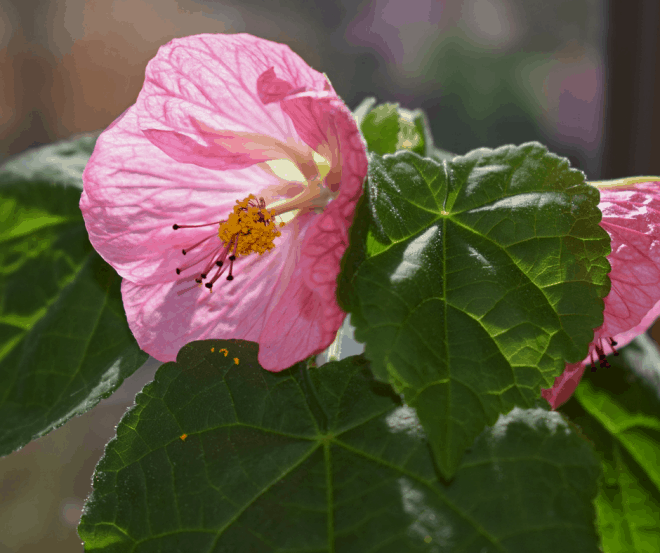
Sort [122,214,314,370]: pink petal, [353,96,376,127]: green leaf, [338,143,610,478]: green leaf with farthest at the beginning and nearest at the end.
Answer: [353,96,376,127]: green leaf → [122,214,314,370]: pink petal → [338,143,610,478]: green leaf

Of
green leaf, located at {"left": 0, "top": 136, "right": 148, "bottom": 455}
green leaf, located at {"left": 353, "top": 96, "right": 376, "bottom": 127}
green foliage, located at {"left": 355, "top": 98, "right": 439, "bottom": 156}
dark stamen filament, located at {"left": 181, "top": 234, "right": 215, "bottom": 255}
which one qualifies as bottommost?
green leaf, located at {"left": 0, "top": 136, "right": 148, "bottom": 455}

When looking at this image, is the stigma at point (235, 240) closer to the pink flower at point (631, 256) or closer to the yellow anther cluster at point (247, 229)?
the yellow anther cluster at point (247, 229)

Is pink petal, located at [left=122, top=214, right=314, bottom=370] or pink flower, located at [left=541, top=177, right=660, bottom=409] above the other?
pink flower, located at [left=541, top=177, right=660, bottom=409]

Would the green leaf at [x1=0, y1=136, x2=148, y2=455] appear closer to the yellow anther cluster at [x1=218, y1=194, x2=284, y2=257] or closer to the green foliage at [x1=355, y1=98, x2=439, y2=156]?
the yellow anther cluster at [x1=218, y1=194, x2=284, y2=257]

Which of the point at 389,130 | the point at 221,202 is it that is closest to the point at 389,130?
the point at 389,130

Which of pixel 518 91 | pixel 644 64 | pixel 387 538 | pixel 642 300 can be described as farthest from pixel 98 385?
pixel 518 91

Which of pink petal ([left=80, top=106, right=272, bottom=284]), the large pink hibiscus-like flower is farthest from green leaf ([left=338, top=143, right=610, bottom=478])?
pink petal ([left=80, top=106, right=272, bottom=284])

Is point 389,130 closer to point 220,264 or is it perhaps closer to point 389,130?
point 389,130
